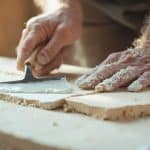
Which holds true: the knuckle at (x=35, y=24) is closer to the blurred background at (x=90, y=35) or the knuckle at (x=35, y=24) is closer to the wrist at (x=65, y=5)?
the wrist at (x=65, y=5)

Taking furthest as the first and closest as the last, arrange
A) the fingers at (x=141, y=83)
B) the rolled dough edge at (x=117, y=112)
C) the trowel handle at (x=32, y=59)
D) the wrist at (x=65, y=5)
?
the wrist at (x=65, y=5)
the trowel handle at (x=32, y=59)
the fingers at (x=141, y=83)
the rolled dough edge at (x=117, y=112)

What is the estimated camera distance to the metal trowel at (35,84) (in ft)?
3.08

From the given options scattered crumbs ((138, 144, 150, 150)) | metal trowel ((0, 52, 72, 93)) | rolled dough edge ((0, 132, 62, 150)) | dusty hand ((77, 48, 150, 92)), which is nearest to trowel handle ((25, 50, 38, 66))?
metal trowel ((0, 52, 72, 93))

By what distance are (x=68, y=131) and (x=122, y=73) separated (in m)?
0.26

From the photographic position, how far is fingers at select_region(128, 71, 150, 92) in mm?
914

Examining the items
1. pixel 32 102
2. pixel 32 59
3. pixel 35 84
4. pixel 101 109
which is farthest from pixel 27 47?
pixel 101 109

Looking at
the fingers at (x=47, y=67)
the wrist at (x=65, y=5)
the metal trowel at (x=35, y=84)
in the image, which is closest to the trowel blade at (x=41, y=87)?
the metal trowel at (x=35, y=84)

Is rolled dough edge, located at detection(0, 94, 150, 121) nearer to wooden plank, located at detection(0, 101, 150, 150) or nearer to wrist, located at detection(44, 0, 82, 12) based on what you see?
wooden plank, located at detection(0, 101, 150, 150)

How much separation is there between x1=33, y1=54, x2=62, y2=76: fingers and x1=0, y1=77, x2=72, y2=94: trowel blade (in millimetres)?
101

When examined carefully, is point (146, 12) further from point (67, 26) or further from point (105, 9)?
point (67, 26)

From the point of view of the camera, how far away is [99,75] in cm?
96

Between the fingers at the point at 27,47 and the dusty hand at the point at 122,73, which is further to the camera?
the fingers at the point at 27,47

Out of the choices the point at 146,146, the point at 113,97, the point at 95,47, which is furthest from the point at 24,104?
the point at 95,47

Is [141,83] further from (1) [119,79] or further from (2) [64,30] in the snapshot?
(2) [64,30]
